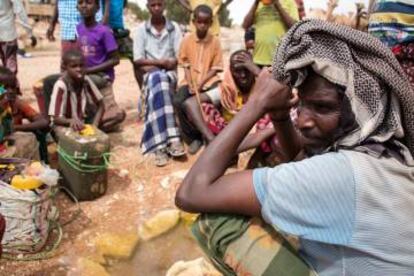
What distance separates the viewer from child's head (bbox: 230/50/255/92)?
448cm

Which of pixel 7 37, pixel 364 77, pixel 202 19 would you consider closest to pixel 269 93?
pixel 364 77

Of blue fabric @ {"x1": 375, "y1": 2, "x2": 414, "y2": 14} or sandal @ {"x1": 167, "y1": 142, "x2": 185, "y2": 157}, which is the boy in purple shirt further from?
blue fabric @ {"x1": 375, "y1": 2, "x2": 414, "y2": 14}

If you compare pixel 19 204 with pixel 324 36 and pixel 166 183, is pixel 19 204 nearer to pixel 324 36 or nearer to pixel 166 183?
pixel 166 183

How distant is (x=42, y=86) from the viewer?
503 cm

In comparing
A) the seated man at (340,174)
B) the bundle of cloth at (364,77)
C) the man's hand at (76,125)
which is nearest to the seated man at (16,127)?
the man's hand at (76,125)

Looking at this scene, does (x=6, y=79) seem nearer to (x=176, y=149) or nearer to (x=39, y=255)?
(x=39, y=255)

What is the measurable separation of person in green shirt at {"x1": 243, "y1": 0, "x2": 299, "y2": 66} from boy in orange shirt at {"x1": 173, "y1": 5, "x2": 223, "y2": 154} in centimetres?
44

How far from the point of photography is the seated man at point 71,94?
4.23 m

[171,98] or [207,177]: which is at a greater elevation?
[207,177]

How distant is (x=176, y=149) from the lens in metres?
4.75

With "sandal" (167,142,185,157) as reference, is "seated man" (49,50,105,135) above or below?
above

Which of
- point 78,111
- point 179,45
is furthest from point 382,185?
point 179,45

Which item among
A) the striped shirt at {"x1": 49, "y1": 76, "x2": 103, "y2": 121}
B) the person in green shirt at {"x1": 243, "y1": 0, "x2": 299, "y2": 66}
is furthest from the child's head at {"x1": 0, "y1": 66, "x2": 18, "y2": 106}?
the person in green shirt at {"x1": 243, "y1": 0, "x2": 299, "y2": 66}

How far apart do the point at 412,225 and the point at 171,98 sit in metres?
3.72
